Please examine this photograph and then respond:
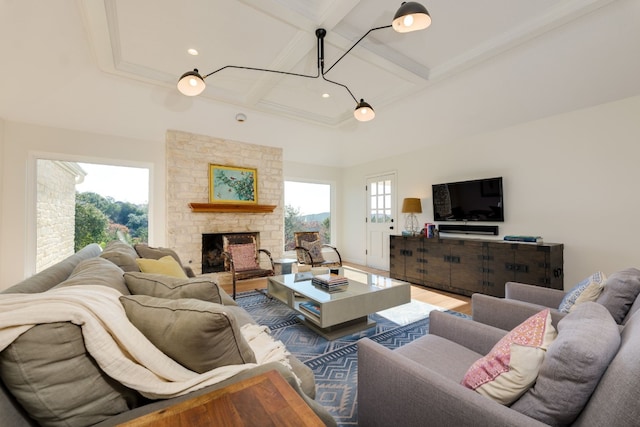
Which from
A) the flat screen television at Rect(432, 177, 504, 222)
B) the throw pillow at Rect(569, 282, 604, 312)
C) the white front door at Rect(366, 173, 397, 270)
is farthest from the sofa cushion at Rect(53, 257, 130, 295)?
the white front door at Rect(366, 173, 397, 270)

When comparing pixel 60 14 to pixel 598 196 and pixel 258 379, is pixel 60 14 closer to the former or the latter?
pixel 258 379

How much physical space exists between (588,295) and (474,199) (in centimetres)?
278

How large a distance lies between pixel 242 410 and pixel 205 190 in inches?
175

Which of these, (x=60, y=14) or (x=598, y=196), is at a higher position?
(x=60, y=14)

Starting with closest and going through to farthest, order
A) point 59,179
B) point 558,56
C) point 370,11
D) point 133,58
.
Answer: point 370,11 → point 558,56 → point 133,58 → point 59,179

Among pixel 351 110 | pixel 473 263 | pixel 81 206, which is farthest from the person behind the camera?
pixel 351 110

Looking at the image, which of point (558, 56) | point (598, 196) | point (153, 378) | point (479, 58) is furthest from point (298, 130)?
point (153, 378)

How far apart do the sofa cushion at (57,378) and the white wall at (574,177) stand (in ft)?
14.8

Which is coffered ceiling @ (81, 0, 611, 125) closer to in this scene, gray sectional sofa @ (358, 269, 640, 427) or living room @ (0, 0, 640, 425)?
living room @ (0, 0, 640, 425)

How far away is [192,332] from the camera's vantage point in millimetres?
865

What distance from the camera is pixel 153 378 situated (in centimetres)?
86

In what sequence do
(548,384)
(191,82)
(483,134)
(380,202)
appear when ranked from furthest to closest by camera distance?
(380,202) < (483,134) < (191,82) < (548,384)

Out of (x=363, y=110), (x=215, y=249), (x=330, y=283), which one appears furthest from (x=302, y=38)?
(x=215, y=249)

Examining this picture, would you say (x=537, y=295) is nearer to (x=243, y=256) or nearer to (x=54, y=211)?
(x=243, y=256)
